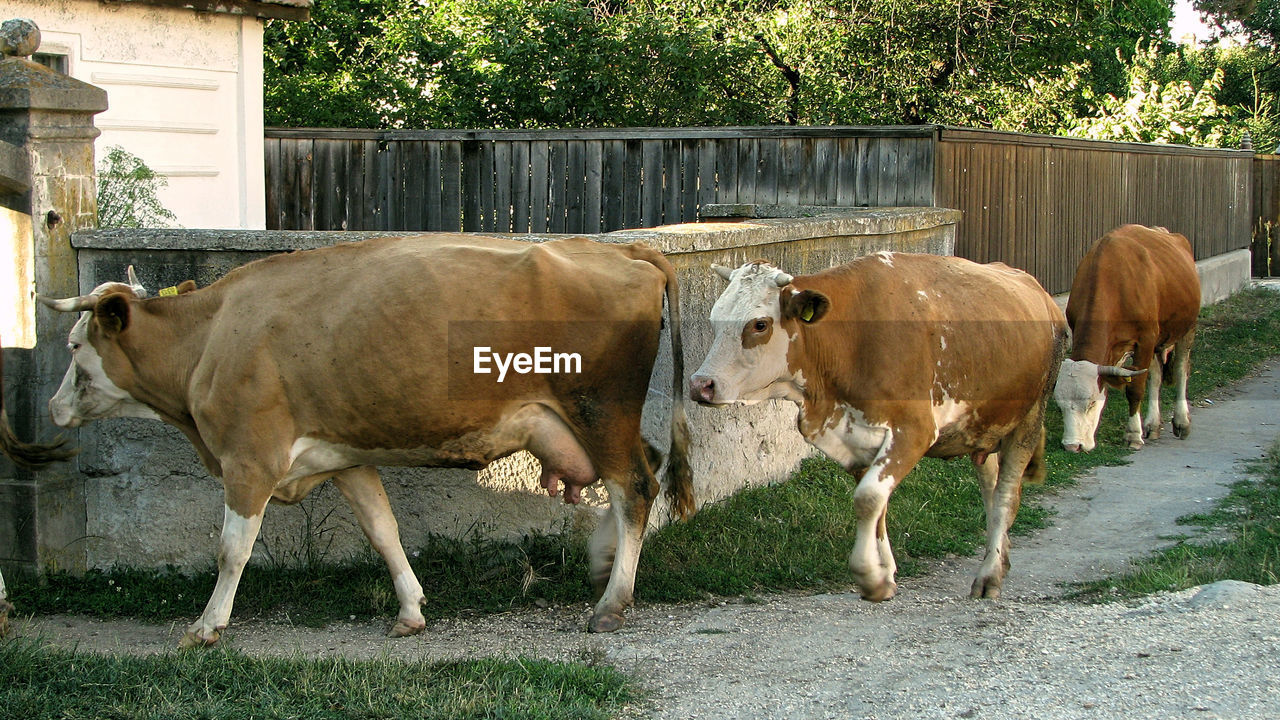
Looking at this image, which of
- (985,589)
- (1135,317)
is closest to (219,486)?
(985,589)

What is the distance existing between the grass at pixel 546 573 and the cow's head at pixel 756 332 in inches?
49.3

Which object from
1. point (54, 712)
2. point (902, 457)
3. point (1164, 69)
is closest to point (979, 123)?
point (1164, 69)

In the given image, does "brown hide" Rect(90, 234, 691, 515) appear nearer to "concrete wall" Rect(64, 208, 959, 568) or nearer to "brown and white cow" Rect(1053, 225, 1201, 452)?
"concrete wall" Rect(64, 208, 959, 568)

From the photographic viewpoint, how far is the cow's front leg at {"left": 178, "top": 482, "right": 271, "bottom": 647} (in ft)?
19.2

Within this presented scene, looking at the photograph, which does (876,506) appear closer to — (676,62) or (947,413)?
(947,413)

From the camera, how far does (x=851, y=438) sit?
20.2 ft

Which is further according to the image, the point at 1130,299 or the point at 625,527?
the point at 1130,299

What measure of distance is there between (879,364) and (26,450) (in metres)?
4.23

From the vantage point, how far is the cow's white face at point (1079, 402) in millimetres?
8336

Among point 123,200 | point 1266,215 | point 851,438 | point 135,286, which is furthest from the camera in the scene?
point 1266,215

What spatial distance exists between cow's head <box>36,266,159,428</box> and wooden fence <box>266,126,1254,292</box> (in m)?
7.05

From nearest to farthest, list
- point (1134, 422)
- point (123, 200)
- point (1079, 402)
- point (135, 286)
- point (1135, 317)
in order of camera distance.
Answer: point (135, 286) < point (1079, 402) < point (123, 200) < point (1135, 317) < point (1134, 422)

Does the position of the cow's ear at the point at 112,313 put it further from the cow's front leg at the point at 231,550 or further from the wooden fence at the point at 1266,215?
the wooden fence at the point at 1266,215

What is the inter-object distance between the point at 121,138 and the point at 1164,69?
23.0 meters
